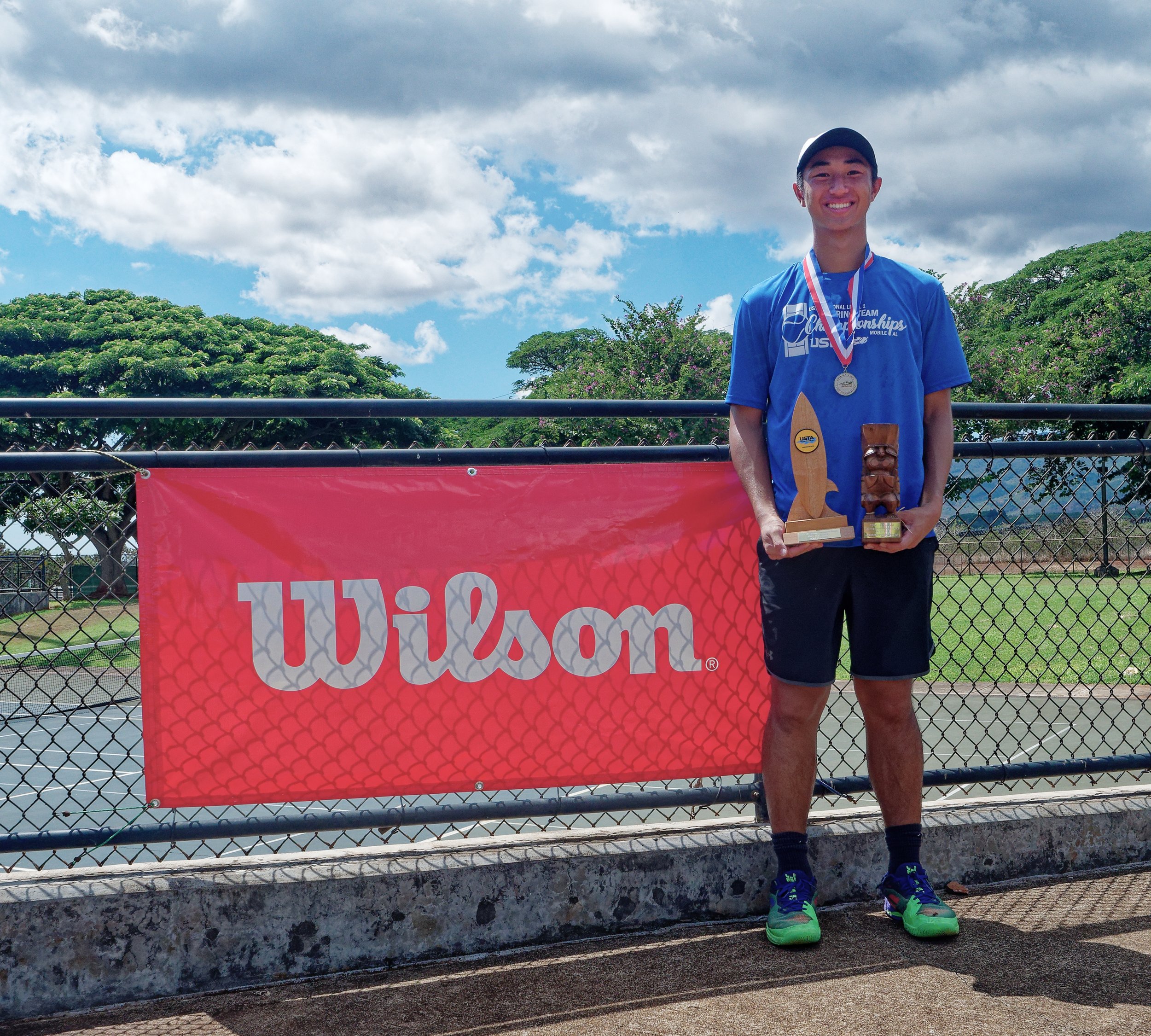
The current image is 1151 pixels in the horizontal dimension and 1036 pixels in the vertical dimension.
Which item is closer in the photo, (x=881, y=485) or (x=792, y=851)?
(x=881, y=485)

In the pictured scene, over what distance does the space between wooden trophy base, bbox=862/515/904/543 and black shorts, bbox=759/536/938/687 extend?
0.12 metres

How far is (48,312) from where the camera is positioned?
34.2m

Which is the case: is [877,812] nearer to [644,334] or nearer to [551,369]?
[644,334]

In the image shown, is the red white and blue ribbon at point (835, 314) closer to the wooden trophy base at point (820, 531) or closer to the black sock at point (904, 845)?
the wooden trophy base at point (820, 531)

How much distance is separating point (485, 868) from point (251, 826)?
2.13ft

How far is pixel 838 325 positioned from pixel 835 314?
3 cm

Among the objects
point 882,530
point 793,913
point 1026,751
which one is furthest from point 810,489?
point 1026,751

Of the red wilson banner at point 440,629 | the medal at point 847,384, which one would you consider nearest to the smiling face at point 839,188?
the medal at point 847,384

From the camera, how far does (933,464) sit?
2.59 meters

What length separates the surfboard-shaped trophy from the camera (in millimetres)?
2412

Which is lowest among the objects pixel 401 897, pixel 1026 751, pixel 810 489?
pixel 1026 751

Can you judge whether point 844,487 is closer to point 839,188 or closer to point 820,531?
point 820,531

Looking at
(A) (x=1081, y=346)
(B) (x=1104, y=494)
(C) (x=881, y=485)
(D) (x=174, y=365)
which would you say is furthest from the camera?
(D) (x=174, y=365)

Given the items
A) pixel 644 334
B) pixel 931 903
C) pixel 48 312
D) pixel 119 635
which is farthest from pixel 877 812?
pixel 48 312
